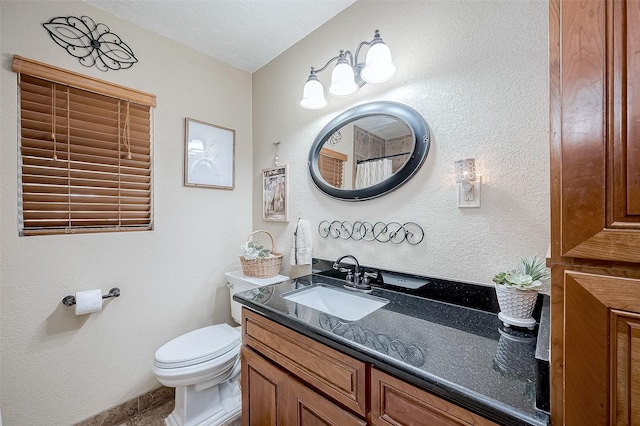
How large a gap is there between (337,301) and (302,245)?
0.47 m

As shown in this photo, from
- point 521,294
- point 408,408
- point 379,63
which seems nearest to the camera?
point 408,408

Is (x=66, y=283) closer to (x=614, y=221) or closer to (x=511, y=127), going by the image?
(x=614, y=221)

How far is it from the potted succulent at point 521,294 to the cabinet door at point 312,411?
0.59 metres

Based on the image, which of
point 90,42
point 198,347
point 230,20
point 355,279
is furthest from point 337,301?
point 90,42

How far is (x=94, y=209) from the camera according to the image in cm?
153

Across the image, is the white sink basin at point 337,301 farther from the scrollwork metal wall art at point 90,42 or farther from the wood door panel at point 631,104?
the scrollwork metal wall art at point 90,42

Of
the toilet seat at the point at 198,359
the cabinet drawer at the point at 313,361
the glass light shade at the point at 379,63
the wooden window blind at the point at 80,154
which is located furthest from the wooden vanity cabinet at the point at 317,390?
the glass light shade at the point at 379,63

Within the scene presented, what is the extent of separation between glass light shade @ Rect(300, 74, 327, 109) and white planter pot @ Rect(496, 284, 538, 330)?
132cm

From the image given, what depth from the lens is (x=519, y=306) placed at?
0.86m

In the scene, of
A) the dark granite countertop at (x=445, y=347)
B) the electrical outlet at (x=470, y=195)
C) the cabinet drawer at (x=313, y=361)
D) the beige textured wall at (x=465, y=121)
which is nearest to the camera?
the dark granite countertop at (x=445, y=347)

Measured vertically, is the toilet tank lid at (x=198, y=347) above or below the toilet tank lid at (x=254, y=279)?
below

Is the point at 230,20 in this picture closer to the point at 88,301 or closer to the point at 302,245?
the point at 302,245

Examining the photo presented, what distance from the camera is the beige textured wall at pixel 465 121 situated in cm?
97

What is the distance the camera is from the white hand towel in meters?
1.69
